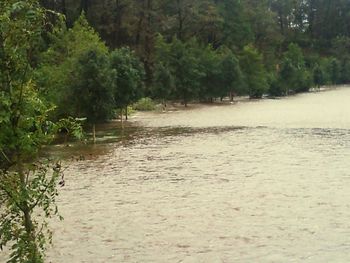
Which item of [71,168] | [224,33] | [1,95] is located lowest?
[71,168]

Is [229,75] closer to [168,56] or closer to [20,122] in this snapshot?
[168,56]

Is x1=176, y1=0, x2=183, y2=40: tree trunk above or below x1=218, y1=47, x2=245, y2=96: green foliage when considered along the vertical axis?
above

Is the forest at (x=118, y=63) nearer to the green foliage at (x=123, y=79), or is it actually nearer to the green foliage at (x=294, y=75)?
the green foliage at (x=123, y=79)

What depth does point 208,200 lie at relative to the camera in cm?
1828

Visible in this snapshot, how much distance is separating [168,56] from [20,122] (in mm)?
62549

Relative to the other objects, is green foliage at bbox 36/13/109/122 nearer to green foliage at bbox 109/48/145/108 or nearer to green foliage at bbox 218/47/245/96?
green foliage at bbox 109/48/145/108

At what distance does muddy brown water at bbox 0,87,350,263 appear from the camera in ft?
42.9

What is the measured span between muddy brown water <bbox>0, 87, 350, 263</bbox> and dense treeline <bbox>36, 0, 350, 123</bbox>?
5659 millimetres

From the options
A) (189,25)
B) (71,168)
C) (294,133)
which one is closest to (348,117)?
(294,133)

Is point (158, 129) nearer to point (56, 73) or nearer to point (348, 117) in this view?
point (56, 73)

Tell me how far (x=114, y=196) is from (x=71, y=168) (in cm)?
783

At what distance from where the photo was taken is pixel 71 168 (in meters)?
26.7

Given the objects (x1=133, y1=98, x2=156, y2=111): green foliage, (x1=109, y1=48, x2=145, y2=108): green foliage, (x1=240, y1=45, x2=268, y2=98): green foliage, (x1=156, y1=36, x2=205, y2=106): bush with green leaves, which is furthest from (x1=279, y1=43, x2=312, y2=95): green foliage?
(x1=109, y1=48, x2=145, y2=108): green foliage

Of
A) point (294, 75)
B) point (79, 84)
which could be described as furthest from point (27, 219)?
point (294, 75)
